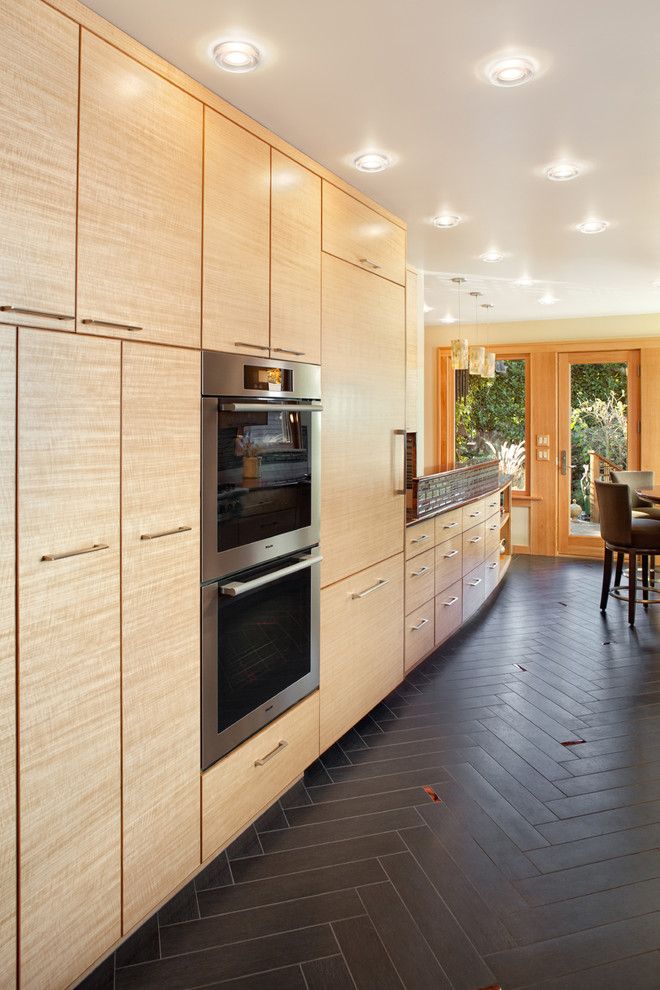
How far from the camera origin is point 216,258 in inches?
85.0

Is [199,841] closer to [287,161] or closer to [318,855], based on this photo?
[318,855]

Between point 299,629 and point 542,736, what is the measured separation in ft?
4.65

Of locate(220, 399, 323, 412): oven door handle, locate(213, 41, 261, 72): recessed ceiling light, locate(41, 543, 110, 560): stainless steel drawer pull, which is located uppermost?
locate(213, 41, 261, 72): recessed ceiling light

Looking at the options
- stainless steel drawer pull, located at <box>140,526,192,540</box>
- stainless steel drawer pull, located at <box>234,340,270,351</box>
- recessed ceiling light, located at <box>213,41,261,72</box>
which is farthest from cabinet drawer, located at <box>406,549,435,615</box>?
recessed ceiling light, located at <box>213,41,261,72</box>

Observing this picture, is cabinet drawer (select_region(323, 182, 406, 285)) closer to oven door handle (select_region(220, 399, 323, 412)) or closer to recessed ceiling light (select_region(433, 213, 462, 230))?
recessed ceiling light (select_region(433, 213, 462, 230))

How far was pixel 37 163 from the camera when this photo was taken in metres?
1.54

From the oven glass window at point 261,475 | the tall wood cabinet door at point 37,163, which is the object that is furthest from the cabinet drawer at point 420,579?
the tall wood cabinet door at point 37,163

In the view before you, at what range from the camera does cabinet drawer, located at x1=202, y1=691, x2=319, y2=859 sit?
221 cm

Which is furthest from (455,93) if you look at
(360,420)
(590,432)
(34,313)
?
(590,432)

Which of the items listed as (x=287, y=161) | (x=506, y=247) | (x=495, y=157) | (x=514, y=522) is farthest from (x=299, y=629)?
(x=514, y=522)

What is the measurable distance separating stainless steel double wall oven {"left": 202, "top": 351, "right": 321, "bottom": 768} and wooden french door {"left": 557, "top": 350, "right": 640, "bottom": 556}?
18.2 feet

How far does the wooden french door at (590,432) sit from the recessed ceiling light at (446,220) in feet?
13.7

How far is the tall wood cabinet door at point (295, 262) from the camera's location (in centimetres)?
250

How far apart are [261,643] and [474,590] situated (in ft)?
10.2
